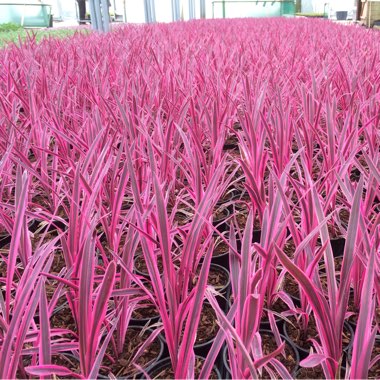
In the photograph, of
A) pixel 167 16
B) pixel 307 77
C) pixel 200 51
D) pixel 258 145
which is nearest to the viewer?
pixel 258 145

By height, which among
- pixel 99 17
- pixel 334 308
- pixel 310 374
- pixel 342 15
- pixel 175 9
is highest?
pixel 342 15

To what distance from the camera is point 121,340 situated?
1.84 ft

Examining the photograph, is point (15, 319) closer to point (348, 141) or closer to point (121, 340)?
point (121, 340)

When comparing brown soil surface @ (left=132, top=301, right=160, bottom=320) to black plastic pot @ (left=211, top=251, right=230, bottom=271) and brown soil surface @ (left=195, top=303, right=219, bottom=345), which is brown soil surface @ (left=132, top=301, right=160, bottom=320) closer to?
brown soil surface @ (left=195, top=303, right=219, bottom=345)

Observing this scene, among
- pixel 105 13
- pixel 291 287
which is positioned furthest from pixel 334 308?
pixel 105 13

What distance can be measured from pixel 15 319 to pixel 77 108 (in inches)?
38.8

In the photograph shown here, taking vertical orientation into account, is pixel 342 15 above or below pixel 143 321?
above

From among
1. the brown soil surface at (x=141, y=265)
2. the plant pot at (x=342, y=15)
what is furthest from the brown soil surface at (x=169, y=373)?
the plant pot at (x=342, y=15)

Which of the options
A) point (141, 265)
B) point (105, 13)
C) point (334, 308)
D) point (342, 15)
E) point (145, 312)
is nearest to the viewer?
point (334, 308)

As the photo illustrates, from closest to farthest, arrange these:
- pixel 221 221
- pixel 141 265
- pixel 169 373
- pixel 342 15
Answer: pixel 169 373 < pixel 141 265 < pixel 221 221 < pixel 342 15

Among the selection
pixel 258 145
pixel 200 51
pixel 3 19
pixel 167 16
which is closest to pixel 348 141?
pixel 258 145

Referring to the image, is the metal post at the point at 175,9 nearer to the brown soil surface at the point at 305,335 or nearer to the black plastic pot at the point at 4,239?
the black plastic pot at the point at 4,239

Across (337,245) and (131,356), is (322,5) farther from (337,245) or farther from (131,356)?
(131,356)

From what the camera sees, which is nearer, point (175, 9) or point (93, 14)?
point (93, 14)
